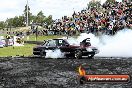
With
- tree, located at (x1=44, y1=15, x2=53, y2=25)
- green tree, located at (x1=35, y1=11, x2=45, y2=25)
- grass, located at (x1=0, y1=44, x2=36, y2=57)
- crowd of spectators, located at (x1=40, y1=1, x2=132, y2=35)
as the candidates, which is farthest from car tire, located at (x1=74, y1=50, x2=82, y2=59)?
green tree, located at (x1=35, y1=11, x2=45, y2=25)

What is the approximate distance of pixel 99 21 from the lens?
4075 cm

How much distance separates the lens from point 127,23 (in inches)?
1433

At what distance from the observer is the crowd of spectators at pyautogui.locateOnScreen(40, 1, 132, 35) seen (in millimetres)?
36781

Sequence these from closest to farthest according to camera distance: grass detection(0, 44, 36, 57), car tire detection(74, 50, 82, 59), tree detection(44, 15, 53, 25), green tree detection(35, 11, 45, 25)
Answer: car tire detection(74, 50, 82, 59)
grass detection(0, 44, 36, 57)
tree detection(44, 15, 53, 25)
green tree detection(35, 11, 45, 25)

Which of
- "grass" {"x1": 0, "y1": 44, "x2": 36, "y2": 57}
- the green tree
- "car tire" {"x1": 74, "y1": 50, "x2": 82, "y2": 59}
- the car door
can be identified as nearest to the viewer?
"car tire" {"x1": 74, "y1": 50, "x2": 82, "y2": 59}

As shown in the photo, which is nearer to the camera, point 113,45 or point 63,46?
point 63,46

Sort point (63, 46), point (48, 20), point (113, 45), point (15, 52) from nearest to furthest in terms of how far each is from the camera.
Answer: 1. point (63, 46)
2. point (113, 45)
3. point (15, 52)
4. point (48, 20)

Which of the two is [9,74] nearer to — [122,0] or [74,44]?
[74,44]

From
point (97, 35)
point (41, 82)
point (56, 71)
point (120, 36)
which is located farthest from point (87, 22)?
point (41, 82)

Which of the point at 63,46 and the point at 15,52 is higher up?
the point at 63,46

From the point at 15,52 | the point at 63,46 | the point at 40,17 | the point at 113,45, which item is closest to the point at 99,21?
the point at 113,45

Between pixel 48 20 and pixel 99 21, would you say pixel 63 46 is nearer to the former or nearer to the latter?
pixel 99 21

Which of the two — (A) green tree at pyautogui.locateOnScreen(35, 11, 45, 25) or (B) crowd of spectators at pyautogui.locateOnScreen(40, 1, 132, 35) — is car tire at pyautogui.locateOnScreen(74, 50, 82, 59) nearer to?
(B) crowd of spectators at pyautogui.locateOnScreen(40, 1, 132, 35)

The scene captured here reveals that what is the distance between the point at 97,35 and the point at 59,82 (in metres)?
24.0
